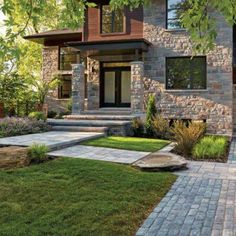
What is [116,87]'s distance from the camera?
1870cm

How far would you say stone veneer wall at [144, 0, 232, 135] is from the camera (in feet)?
53.5

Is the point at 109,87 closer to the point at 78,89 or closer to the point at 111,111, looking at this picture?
the point at 111,111

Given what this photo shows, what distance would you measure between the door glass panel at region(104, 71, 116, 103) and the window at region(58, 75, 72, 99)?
147 inches

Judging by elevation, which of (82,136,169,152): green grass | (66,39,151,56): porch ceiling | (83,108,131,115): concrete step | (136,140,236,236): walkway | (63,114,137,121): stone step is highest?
(66,39,151,56): porch ceiling

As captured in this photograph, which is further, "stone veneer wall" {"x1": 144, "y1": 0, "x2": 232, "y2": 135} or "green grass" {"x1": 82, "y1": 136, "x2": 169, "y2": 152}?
"stone veneer wall" {"x1": 144, "y1": 0, "x2": 232, "y2": 135}

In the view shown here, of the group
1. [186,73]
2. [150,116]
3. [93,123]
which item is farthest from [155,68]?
[93,123]

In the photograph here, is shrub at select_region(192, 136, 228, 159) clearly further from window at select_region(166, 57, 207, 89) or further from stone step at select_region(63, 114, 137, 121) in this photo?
window at select_region(166, 57, 207, 89)

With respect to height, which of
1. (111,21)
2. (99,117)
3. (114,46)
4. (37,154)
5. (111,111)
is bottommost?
(37,154)

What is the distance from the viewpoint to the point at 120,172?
7.29 meters

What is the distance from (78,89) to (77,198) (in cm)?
1222

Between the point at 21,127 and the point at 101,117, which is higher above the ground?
the point at 101,117

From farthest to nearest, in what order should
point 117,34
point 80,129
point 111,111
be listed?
point 117,34 → point 111,111 → point 80,129

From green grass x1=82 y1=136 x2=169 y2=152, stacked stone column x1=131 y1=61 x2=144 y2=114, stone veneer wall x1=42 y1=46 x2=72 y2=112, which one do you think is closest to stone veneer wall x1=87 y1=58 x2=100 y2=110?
stacked stone column x1=131 y1=61 x2=144 y2=114

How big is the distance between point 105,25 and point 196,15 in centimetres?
1452
